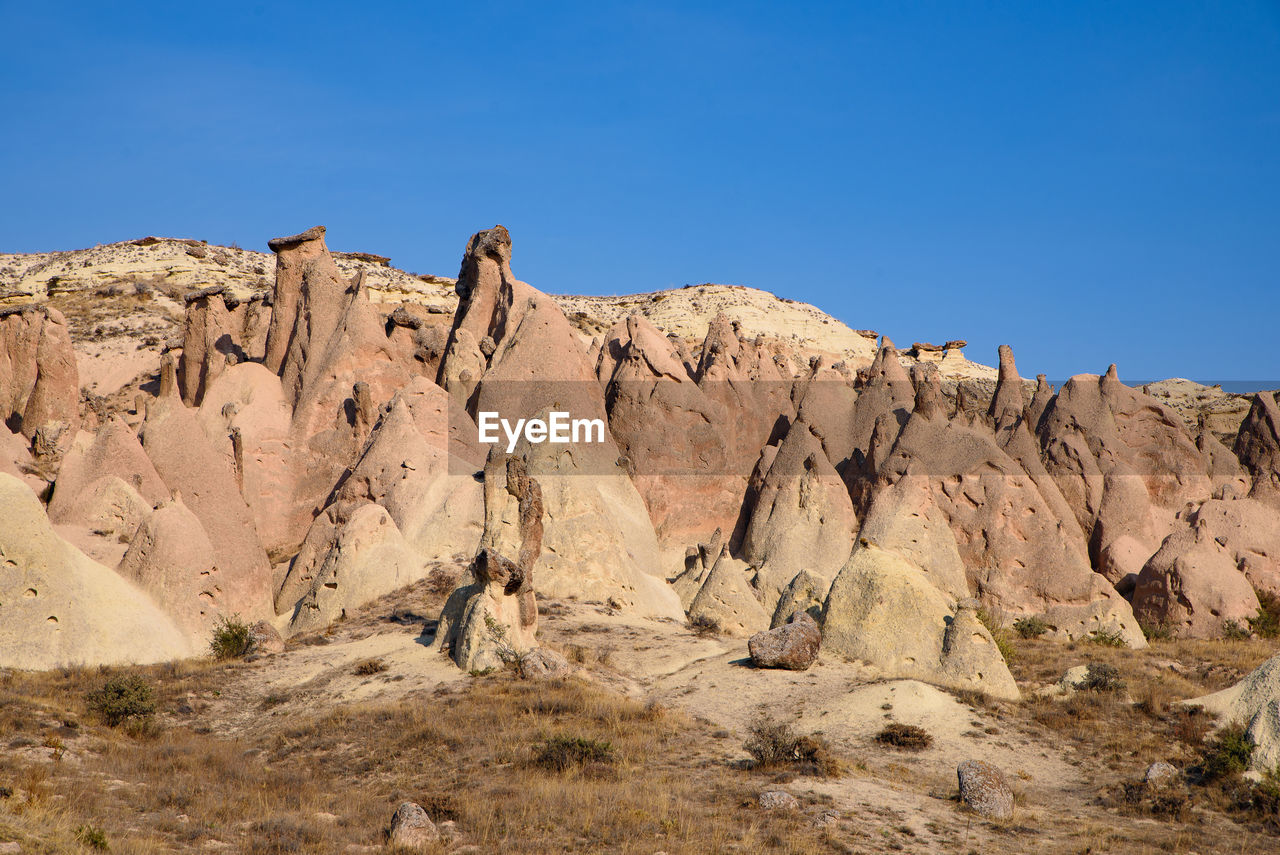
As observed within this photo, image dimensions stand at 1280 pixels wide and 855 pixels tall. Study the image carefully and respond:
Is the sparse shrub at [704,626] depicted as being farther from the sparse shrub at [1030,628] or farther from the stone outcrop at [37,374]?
the stone outcrop at [37,374]

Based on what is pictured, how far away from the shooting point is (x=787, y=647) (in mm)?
16109

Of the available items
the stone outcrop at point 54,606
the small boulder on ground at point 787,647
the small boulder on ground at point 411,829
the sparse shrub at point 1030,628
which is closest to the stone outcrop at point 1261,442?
the sparse shrub at point 1030,628

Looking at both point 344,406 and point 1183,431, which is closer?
point 344,406

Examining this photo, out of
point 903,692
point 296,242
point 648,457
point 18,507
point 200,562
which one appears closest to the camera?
point 903,692

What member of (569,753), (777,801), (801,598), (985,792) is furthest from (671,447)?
(777,801)

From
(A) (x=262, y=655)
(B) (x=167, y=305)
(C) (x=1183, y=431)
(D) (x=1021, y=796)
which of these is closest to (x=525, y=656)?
(A) (x=262, y=655)

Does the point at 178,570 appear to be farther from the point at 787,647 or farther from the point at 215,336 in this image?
the point at 215,336

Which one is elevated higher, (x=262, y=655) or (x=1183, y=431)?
(x=1183, y=431)

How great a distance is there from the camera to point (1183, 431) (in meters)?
30.5

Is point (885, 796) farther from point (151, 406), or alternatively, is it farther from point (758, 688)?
point (151, 406)

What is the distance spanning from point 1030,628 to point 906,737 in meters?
10.8

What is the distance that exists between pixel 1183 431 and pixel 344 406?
23.1m

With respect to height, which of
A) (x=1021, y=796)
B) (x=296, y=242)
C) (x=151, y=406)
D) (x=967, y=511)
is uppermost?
(x=296, y=242)

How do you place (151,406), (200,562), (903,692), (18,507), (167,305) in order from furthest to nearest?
(167,305) < (151,406) < (200,562) < (18,507) < (903,692)
